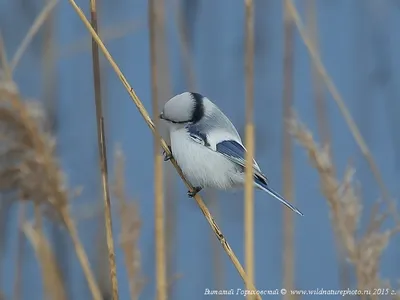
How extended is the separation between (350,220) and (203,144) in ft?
0.79

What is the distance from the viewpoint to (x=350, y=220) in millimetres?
1054

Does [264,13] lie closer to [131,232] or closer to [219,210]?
[219,210]

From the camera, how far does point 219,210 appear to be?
1.60m

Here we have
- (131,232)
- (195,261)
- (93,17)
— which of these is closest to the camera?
(93,17)

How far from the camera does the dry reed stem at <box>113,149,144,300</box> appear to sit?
113 centimetres

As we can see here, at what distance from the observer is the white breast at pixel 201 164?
1.13 meters

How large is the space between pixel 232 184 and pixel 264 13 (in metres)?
0.54

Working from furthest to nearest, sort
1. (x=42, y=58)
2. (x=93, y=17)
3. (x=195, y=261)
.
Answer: (x=195, y=261)
(x=42, y=58)
(x=93, y=17)

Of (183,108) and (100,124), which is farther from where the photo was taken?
(183,108)

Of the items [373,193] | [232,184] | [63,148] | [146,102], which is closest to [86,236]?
[63,148]

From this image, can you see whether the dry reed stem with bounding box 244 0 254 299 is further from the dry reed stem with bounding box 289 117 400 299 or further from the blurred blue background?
the blurred blue background

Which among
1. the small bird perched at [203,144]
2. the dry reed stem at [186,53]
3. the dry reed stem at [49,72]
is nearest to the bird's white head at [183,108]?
the small bird perched at [203,144]

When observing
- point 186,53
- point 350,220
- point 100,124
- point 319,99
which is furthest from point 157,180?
point 319,99

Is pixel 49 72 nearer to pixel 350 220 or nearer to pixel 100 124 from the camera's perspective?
pixel 100 124
